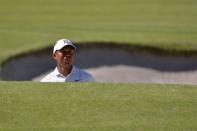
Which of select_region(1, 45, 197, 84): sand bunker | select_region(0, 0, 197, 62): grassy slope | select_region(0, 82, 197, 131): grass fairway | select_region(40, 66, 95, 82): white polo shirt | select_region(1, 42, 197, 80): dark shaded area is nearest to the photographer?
select_region(0, 82, 197, 131): grass fairway

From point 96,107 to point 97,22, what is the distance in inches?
485

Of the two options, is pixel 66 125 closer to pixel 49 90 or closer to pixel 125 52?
pixel 49 90

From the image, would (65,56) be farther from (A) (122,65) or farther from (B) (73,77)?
(A) (122,65)

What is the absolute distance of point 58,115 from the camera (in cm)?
625

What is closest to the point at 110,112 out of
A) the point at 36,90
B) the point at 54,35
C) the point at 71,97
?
the point at 71,97

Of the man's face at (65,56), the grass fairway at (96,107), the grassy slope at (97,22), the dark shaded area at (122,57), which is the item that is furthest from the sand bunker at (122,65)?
the grass fairway at (96,107)

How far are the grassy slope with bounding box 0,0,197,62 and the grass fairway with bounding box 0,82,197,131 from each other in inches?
294

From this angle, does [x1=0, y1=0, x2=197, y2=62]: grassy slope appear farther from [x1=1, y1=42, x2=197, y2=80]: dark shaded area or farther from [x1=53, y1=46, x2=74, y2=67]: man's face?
[x1=53, y1=46, x2=74, y2=67]: man's face

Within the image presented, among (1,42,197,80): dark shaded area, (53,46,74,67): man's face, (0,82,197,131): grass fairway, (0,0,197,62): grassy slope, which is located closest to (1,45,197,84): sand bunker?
(1,42,197,80): dark shaded area

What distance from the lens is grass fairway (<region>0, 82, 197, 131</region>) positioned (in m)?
6.04

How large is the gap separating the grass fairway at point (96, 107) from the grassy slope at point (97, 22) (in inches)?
294

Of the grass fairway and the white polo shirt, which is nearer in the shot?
the grass fairway

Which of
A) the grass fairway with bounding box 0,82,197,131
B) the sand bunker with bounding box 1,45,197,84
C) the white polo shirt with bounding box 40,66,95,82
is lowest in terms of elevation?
the sand bunker with bounding box 1,45,197,84

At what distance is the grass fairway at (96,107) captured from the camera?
19.8 ft
